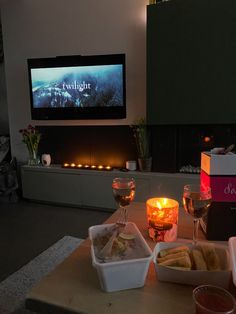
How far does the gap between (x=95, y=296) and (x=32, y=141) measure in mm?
2800

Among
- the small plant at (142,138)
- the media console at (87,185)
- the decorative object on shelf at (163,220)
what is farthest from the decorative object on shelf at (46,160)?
the decorative object on shelf at (163,220)

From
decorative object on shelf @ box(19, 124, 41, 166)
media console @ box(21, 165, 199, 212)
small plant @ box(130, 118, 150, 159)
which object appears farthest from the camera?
decorative object on shelf @ box(19, 124, 41, 166)

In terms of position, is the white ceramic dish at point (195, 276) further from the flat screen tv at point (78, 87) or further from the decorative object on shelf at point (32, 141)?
the decorative object on shelf at point (32, 141)

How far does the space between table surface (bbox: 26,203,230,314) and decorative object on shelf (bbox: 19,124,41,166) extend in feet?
8.66

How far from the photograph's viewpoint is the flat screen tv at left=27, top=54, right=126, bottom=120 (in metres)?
2.97

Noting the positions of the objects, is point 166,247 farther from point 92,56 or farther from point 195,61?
point 92,56

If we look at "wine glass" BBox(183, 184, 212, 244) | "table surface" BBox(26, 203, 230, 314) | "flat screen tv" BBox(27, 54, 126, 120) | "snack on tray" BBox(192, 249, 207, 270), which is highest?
"flat screen tv" BBox(27, 54, 126, 120)

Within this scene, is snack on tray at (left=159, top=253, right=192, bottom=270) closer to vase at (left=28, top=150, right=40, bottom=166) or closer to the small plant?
the small plant

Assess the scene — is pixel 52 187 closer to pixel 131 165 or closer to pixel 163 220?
pixel 131 165

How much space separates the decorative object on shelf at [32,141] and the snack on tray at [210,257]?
2.79 m

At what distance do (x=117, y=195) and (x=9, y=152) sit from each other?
10.6ft

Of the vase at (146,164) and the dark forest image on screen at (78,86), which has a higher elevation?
the dark forest image on screen at (78,86)

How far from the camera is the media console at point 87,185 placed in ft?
9.01

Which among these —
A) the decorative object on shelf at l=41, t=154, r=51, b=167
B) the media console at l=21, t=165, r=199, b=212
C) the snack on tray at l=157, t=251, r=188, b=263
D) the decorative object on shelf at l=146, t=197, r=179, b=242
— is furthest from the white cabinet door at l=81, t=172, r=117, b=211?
the snack on tray at l=157, t=251, r=188, b=263
